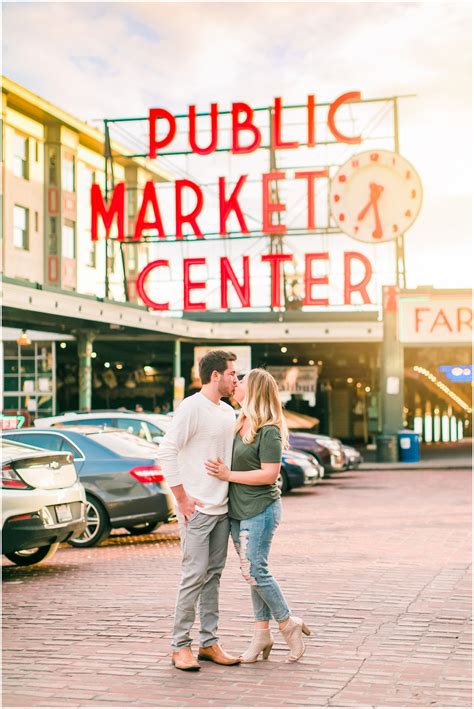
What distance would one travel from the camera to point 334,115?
40.7 meters

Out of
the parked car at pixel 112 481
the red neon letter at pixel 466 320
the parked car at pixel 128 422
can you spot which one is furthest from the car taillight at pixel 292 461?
the red neon letter at pixel 466 320

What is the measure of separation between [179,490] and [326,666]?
152 centimetres

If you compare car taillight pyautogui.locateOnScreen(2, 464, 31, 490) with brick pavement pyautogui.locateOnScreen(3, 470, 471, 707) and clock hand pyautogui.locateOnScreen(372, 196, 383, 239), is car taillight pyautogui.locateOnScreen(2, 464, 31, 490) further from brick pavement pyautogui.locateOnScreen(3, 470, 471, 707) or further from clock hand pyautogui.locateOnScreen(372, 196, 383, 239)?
clock hand pyautogui.locateOnScreen(372, 196, 383, 239)

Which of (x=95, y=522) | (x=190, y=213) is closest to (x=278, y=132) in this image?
(x=190, y=213)

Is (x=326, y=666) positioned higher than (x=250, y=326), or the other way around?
(x=250, y=326)

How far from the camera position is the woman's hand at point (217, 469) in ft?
23.0

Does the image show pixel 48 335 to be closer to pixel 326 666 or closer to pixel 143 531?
pixel 143 531

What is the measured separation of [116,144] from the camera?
52.2 meters

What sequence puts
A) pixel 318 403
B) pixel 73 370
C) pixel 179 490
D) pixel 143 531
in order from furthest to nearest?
pixel 318 403, pixel 73 370, pixel 143 531, pixel 179 490

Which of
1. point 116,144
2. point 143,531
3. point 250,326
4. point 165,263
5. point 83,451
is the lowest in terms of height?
point 143,531

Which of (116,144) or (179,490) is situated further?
(116,144)

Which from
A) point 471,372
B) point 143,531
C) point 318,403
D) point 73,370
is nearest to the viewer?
point 143,531

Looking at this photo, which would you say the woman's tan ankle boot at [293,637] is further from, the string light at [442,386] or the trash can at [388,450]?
the string light at [442,386]

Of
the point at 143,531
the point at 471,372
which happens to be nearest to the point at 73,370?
the point at 471,372
